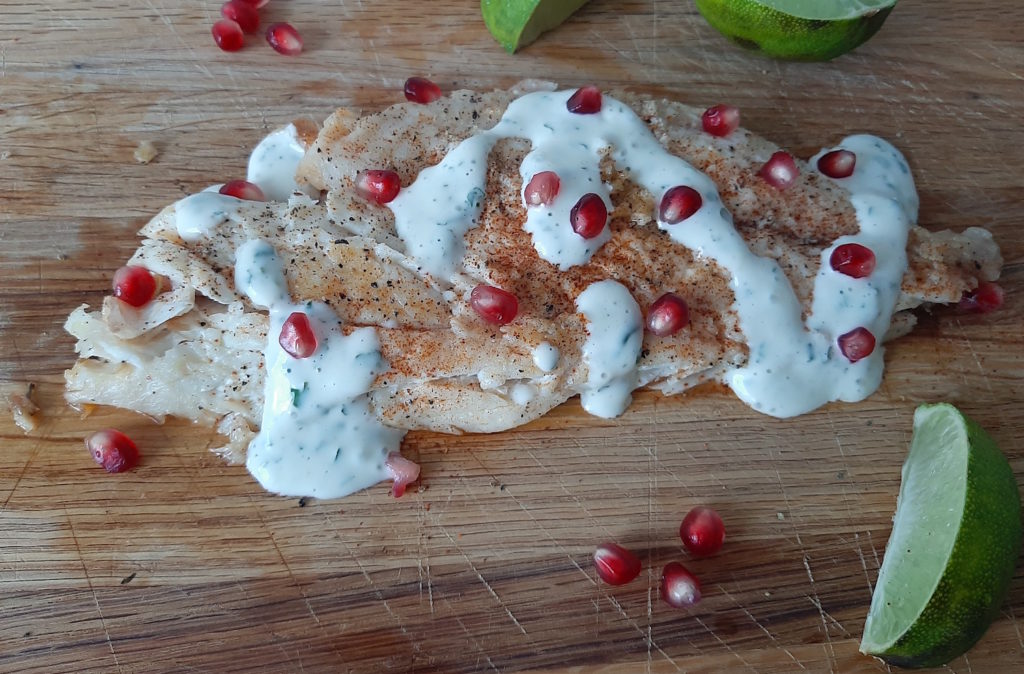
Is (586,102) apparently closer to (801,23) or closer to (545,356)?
(801,23)

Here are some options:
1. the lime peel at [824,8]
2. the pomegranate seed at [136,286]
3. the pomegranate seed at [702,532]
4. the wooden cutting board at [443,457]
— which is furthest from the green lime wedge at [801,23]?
the pomegranate seed at [136,286]

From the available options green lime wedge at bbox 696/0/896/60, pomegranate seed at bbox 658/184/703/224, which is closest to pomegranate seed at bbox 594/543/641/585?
pomegranate seed at bbox 658/184/703/224

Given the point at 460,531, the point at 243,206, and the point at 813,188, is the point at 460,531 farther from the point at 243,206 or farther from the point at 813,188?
the point at 813,188

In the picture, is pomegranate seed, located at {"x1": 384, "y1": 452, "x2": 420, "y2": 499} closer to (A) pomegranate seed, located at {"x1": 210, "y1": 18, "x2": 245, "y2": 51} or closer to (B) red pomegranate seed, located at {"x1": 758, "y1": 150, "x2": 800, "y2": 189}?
(B) red pomegranate seed, located at {"x1": 758, "y1": 150, "x2": 800, "y2": 189}

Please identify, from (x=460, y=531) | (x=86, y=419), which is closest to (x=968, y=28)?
(x=460, y=531)

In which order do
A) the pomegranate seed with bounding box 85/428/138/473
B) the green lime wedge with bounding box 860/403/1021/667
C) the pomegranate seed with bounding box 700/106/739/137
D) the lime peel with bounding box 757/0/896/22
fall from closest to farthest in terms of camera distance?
the green lime wedge with bounding box 860/403/1021/667
the pomegranate seed with bounding box 85/428/138/473
the lime peel with bounding box 757/0/896/22
the pomegranate seed with bounding box 700/106/739/137

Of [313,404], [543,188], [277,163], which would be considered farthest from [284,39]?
[313,404]

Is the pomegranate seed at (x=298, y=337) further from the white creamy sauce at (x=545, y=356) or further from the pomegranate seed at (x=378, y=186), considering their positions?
the white creamy sauce at (x=545, y=356)

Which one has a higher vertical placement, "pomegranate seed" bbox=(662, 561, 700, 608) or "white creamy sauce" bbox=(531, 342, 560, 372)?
"white creamy sauce" bbox=(531, 342, 560, 372)

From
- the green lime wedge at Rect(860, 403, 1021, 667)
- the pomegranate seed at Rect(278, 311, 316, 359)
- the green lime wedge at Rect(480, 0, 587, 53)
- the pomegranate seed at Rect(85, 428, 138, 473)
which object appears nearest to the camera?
the green lime wedge at Rect(860, 403, 1021, 667)
